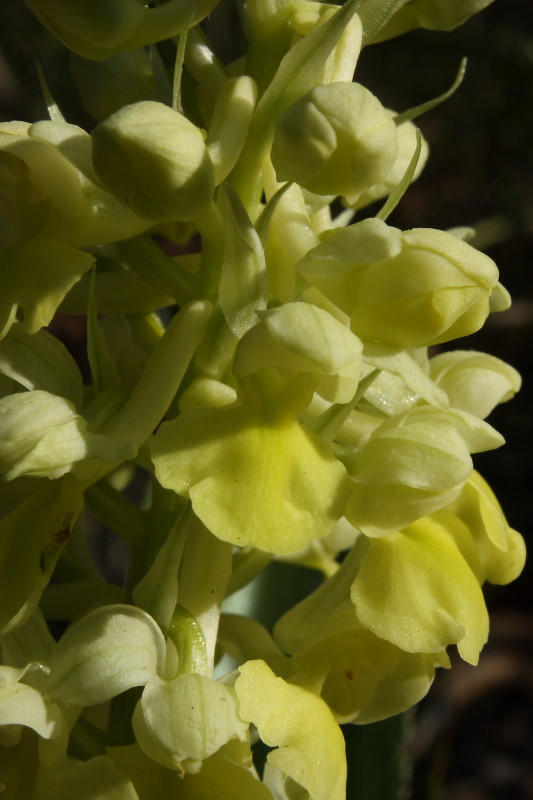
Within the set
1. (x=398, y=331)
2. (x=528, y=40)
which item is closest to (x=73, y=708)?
(x=398, y=331)

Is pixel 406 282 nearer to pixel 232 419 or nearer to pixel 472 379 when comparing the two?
pixel 232 419

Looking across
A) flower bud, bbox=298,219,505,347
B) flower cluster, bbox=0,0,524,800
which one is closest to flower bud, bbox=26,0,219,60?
flower cluster, bbox=0,0,524,800

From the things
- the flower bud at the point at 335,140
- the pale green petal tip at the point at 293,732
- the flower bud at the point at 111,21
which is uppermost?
the flower bud at the point at 111,21

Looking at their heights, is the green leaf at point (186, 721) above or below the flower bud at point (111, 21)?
below

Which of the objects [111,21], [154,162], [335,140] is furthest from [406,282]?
[111,21]

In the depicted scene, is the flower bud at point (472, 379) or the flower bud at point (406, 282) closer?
Answer: the flower bud at point (406, 282)

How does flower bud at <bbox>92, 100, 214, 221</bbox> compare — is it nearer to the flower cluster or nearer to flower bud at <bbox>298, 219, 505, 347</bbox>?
the flower cluster

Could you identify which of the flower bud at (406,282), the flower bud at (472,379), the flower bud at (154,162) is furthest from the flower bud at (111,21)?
the flower bud at (472,379)

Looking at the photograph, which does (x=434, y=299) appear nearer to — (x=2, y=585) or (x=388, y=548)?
(x=388, y=548)

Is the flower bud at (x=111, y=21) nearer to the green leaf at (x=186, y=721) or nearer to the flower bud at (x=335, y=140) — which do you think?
the flower bud at (x=335, y=140)
